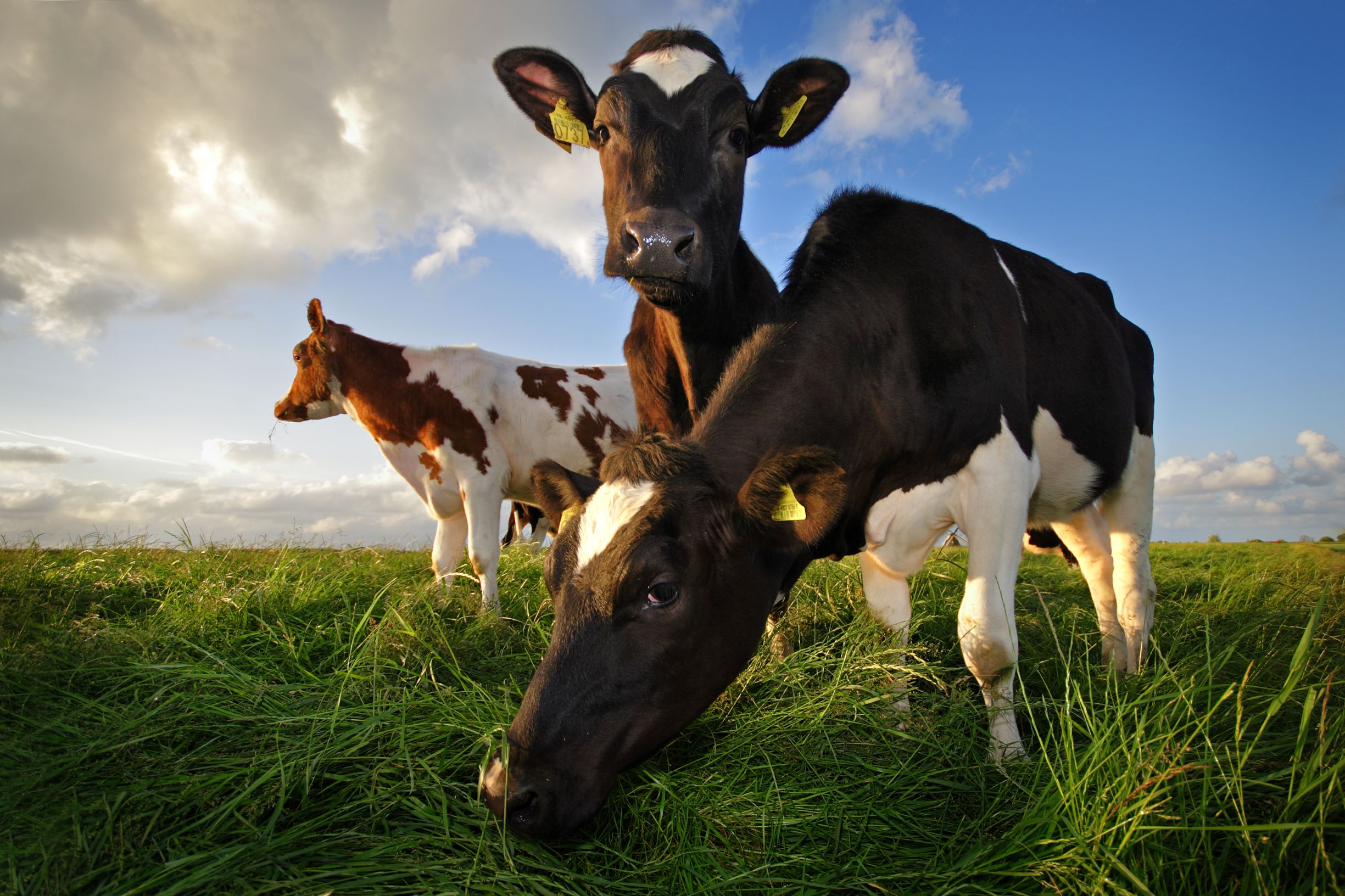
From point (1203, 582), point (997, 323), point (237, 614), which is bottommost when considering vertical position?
point (1203, 582)

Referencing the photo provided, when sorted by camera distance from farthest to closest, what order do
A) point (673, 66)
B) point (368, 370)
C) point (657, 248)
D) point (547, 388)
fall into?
point (547, 388)
point (368, 370)
point (673, 66)
point (657, 248)

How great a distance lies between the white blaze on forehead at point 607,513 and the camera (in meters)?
2.84

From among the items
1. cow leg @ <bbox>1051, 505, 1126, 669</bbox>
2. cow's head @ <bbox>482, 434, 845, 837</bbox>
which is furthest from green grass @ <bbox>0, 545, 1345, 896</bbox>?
cow leg @ <bbox>1051, 505, 1126, 669</bbox>

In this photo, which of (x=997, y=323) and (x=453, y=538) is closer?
(x=997, y=323)

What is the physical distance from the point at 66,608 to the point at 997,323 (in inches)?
257

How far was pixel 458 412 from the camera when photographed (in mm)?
9172

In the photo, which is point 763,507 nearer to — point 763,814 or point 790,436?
point 790,436

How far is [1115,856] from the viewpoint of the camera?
2.04 m

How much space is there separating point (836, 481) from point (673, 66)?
9.92 ft

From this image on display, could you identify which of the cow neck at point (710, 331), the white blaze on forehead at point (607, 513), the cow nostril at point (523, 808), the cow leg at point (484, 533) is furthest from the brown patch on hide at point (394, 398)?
the cow nostril at point (523, 808)

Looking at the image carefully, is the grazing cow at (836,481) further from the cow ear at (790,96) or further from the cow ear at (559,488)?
the cow ear at (790,96)

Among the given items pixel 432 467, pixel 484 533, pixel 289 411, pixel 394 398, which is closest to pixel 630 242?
pixel 484 533

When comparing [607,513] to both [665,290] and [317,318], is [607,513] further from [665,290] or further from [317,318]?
[317,318]

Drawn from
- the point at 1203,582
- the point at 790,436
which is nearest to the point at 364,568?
the point at 790,436
